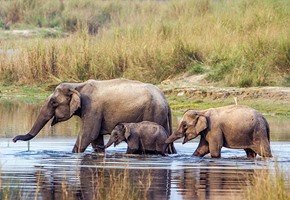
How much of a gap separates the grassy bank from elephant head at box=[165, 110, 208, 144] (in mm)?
8253

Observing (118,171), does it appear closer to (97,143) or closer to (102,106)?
(102,106)

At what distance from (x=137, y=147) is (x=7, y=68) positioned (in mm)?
12447

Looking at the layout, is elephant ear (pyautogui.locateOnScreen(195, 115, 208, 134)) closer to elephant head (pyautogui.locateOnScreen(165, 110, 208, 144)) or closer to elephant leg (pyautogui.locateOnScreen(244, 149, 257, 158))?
elephant head (pyautogui.locateOnScreen(165, 110, 208, 144))

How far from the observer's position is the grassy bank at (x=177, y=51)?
83.8ft

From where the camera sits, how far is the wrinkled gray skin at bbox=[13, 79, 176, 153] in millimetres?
16719

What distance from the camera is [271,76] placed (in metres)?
25.0

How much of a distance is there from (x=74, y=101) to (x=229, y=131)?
2.40 metres

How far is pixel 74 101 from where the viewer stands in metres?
16.7

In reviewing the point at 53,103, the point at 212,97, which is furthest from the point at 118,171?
the point at 212,97

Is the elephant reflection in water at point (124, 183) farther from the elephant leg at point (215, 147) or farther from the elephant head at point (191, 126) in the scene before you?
the elephant leg at point (215, 147)

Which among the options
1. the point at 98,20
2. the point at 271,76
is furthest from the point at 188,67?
the point at 98,20

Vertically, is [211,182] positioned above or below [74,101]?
below

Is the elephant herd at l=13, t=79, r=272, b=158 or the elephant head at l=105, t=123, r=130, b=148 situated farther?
the elephant head at l=105, t=123, r=130, b=148

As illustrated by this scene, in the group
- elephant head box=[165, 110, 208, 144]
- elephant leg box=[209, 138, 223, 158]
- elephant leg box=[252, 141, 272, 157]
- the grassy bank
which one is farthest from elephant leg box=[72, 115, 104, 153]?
the grassy bank
